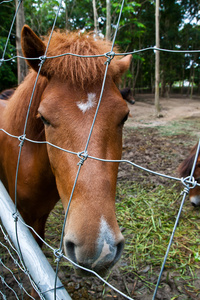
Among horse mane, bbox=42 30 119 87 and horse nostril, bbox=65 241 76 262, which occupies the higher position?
horse mane, bbox=42 30 119 87

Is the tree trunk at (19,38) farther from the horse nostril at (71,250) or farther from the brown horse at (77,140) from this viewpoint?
the horse nostril at (71,250)

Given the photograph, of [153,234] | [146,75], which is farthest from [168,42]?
[153,234]

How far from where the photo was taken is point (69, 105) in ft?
3.86

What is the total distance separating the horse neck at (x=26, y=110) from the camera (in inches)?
63.6

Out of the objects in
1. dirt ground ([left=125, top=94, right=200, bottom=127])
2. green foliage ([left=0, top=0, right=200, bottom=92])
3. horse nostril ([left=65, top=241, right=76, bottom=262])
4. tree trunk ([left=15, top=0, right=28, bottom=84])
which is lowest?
horse nostril ([left=65, top=241, right=76, bottom=262])

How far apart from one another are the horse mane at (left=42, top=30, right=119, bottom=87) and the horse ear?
0.22 feet

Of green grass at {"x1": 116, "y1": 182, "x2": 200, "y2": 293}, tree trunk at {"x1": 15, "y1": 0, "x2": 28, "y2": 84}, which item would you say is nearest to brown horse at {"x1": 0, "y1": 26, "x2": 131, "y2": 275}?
green grass at {"x1": 116, "y1": 182, "x2": 200, "y2": 293}

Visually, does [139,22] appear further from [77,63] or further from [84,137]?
[84,137]

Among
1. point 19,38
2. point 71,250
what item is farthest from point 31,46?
point 19,38

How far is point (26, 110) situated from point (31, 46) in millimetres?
544

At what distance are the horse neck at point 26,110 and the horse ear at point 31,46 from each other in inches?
6.2

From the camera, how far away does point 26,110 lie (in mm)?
1732

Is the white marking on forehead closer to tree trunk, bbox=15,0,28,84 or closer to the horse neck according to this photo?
the horse neck

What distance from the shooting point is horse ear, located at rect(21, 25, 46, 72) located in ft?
4.18
